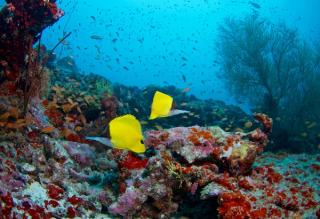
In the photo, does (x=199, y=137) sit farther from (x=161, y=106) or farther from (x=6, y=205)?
(x=6, y=205)

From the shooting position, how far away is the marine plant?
15.1m

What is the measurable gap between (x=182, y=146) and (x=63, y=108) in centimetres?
382

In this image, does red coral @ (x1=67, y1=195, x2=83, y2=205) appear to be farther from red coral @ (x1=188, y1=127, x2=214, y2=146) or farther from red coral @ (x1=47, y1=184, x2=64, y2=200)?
red coral @ (x1=188, y1=127, x2=214, y2=146)

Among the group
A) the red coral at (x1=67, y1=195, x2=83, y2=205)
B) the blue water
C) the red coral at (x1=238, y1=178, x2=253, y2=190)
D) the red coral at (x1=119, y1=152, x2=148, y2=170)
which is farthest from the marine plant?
the blue water

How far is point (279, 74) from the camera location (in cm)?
1505

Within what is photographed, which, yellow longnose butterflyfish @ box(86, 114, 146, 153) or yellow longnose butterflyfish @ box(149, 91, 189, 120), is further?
yellow longnose butterflyfish @ box(149, 91, 189, 120)

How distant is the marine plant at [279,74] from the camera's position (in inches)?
594

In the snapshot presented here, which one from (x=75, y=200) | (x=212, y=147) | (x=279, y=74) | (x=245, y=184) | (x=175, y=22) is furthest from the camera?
(x=175, y=22)

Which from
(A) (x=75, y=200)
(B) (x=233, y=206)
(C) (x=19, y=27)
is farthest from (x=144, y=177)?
(C) (x=19, y=27)

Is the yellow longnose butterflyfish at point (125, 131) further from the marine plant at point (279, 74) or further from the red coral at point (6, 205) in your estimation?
the marine plant at point (279, 74)

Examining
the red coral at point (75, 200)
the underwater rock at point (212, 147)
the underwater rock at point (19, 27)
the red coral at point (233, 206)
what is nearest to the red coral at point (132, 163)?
the underwater rock at point (212, 147)

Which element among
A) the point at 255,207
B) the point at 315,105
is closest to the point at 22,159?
the point at 255,207

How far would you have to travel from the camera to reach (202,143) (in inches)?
202

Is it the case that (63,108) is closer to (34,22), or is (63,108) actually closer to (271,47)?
(34,22)
